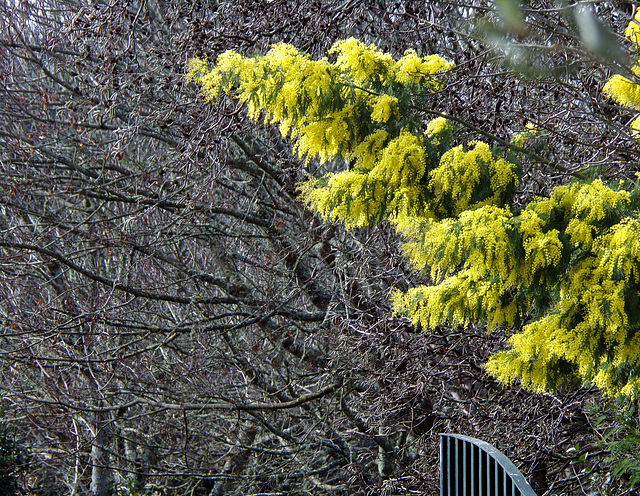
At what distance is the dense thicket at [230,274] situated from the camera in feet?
20.6

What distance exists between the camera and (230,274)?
29.1 ft

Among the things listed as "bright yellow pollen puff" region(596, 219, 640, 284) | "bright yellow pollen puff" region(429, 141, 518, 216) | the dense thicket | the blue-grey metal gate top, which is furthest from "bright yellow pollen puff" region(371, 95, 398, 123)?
the blue-grey metal gate top

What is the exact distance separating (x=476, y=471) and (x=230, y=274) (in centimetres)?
616

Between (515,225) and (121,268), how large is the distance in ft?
17.7

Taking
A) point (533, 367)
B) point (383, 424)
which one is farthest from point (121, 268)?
point (533, 367)

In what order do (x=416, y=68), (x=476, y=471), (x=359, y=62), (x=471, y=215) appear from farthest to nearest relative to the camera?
(x=416, y=68) < (x=359, y=62) < (x=471, y=215) < (x=476, y=471)

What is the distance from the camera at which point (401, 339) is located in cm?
745

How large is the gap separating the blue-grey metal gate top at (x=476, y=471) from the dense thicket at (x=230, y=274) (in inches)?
89.6

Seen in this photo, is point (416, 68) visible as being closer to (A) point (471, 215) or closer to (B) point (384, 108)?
(B) point (384, 108)

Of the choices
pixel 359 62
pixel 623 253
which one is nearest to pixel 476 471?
pixel 623 253

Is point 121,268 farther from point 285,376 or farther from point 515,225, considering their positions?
point 515,225

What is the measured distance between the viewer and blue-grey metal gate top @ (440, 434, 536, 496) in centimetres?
264

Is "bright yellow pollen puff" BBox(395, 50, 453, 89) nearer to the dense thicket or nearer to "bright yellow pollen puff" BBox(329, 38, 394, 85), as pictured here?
"bright yellow pollen puff" BBox(329, 38, 394, 85)

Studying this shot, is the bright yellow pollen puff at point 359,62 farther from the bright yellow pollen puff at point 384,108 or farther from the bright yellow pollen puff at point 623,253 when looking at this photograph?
the bright yellow pollen puff at point 623,253
